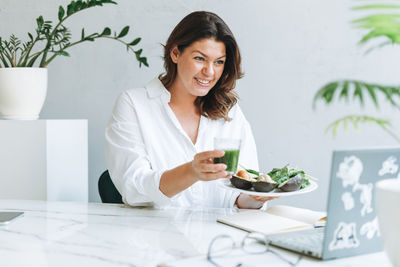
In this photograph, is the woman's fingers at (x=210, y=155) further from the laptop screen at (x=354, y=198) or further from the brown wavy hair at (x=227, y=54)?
the brown wavy hair at (x=227, y=54)

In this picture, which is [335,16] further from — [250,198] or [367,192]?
[367,192]

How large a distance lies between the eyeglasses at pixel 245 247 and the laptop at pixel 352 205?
1.7 inches

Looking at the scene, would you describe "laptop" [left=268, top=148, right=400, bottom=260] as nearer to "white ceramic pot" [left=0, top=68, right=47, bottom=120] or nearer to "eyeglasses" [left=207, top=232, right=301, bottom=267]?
"eyeglasses" [left=207, top=232, right=301, bottom=267]

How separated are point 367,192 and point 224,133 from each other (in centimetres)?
112

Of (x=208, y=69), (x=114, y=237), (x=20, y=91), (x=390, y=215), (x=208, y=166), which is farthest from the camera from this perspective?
(x=20, y=91)

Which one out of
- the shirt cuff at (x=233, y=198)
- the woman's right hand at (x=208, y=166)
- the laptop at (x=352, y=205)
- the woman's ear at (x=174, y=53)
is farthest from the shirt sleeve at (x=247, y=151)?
the laptop at (x=352, y=205)

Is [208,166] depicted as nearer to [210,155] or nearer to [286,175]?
[210,155]

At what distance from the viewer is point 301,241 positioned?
3.92 feet

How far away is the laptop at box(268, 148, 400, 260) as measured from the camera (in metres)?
1.04

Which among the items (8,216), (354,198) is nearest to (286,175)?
(354,198)

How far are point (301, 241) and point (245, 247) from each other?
0.13m

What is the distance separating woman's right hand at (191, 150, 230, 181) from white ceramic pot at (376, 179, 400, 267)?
0.53 m

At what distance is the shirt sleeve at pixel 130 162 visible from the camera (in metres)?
1.77

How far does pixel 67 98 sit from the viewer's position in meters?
2.99
